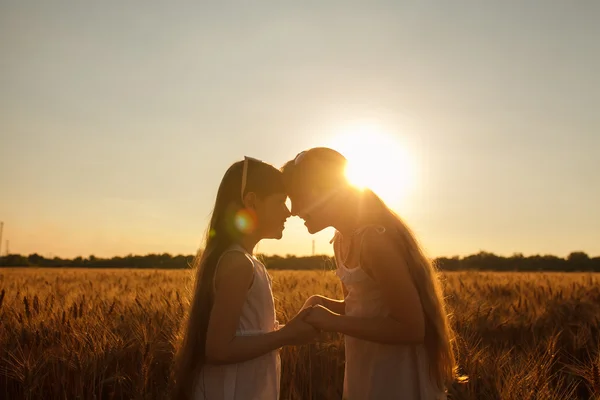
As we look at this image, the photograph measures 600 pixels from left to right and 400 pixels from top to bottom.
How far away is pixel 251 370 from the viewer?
7.23ft

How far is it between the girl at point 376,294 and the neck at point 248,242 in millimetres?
231

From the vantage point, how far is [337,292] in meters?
5.99

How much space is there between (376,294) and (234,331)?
2.00ft

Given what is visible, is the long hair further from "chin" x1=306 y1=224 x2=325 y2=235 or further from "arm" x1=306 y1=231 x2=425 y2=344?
"arm" x1=306 y1=231 x2=425 y2=344

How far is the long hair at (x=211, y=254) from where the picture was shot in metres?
2.21

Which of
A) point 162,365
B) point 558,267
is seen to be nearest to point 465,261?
point 558,267

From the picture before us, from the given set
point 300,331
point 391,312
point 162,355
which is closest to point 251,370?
point 300,331

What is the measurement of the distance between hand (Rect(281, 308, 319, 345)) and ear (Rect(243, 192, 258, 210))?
1.98 ft

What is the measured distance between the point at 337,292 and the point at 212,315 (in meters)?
4.02

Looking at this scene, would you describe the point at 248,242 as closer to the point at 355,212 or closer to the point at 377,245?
the point at 355,212

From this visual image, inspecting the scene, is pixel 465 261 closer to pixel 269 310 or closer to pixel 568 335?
pixel 568 335

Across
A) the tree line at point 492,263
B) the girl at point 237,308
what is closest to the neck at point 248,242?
the girl at point 237,308

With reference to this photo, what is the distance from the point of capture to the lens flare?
241 cm

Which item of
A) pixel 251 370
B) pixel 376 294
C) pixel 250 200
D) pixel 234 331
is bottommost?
pixel 251 370
